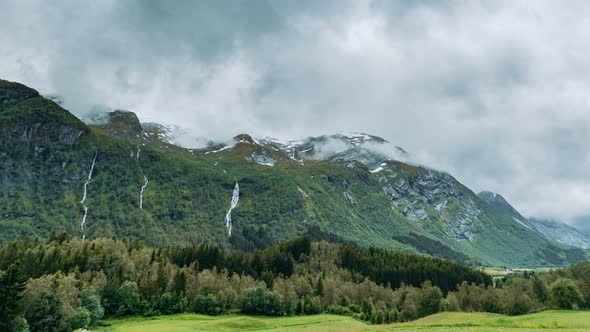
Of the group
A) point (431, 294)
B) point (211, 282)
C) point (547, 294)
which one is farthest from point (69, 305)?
point (547, 294)

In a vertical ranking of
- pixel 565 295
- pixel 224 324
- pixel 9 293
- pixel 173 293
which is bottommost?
pixel 224 324

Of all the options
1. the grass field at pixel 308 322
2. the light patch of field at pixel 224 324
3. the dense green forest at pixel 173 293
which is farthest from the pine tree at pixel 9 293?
the light patch of field at pixel 224 324

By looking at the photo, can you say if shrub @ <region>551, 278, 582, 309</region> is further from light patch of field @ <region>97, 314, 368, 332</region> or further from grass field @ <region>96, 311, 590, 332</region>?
light patch of field @ <region>97, 314, 368, 332</region>

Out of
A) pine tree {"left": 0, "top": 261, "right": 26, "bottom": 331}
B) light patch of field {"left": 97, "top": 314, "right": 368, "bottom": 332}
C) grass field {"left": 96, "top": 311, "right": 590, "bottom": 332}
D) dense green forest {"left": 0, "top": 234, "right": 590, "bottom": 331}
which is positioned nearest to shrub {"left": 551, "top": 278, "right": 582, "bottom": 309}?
dense green forest {"left": 0, "top": 234, "right": 590, "bottom": 331}

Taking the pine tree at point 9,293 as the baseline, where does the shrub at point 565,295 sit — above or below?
above

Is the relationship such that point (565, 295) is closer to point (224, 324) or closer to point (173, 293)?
point (224, 324)

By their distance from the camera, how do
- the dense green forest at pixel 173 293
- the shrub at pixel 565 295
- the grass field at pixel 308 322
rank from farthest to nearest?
the shrub at pixel 565 295
the dense green forest at pixel 173 293
the grass field at pixel 308 322

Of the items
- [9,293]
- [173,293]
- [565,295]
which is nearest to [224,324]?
[173,293]

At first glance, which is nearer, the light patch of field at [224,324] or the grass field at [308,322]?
the grass field at [308,322]

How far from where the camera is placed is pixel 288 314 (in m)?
128

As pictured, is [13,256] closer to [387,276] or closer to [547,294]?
[387,276]

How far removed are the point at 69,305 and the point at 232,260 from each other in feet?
327

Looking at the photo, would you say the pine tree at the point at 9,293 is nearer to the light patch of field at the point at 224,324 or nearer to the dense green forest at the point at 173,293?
the dense green forest at the point at 173,293

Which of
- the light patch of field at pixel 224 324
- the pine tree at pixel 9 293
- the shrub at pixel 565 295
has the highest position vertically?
the shrub at pixel 565 295
